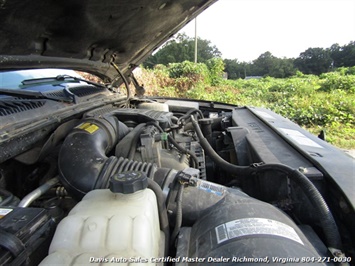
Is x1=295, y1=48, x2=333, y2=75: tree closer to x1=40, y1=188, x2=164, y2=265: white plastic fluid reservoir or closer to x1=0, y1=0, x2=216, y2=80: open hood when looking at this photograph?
x1=0, y1=0, x2=216, y2=80: open hood

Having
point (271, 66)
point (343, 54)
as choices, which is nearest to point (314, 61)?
point (343, 54)

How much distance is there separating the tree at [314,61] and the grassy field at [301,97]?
32655 millimetres

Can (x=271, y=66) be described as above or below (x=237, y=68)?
above

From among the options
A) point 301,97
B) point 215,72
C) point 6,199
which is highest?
point 215,72

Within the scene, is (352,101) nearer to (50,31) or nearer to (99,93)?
(99,93)

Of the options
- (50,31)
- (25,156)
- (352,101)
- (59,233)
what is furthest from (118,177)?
(352,101)

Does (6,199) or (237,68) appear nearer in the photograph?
(6,199)

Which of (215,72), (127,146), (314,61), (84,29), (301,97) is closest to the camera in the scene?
(127,146)

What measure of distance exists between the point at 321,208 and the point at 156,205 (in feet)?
1.74

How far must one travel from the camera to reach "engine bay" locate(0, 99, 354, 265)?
2.05ft

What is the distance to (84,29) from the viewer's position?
4.83 feet

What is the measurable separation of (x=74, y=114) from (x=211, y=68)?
14.4 m

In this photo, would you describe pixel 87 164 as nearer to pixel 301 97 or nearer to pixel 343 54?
pixel 301 97

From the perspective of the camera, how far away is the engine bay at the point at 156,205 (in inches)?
24.6
